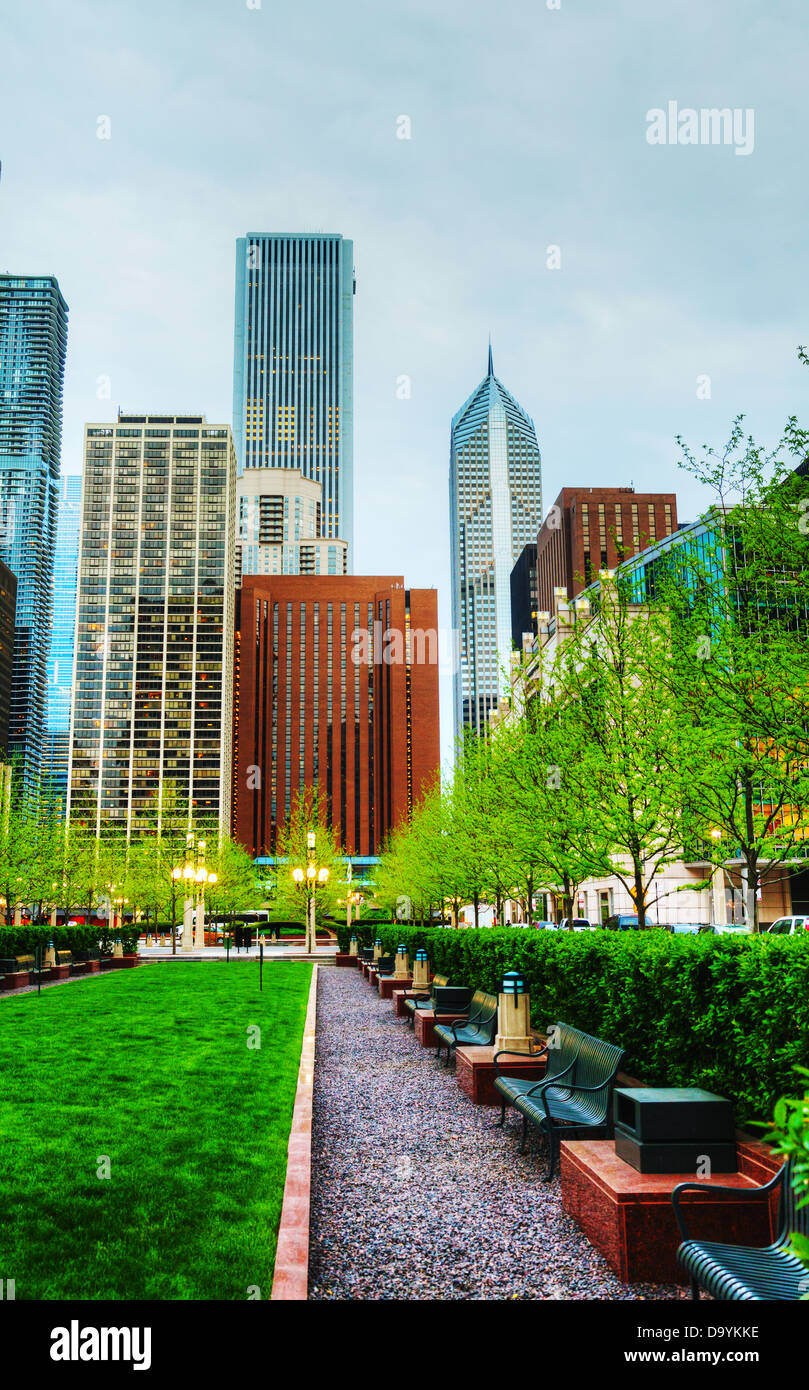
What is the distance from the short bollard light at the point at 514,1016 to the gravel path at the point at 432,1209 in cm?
77

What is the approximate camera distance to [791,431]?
1379 centimetres

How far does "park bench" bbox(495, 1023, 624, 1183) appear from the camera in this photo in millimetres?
7137

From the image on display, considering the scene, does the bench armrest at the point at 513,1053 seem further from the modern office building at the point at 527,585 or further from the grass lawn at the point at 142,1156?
the modern office building at the point at 527,585

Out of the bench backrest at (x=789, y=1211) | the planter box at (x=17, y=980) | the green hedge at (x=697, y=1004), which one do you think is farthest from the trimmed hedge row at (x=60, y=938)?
the bench backrest at (x=789, y=1211)

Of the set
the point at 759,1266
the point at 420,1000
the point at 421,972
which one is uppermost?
the point at 759,1266

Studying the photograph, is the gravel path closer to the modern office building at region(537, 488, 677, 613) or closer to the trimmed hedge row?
the trimmed hedge row

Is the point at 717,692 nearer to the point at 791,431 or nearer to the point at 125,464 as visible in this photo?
the point at 791,431

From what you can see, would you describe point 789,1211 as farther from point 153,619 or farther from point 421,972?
point 153,619

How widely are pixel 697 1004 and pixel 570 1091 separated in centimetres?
205

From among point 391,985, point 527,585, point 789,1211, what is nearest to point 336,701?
point 527,585

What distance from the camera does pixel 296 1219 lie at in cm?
560

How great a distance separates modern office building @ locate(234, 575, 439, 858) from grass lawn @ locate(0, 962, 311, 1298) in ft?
528

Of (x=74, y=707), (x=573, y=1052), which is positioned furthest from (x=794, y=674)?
(x=74, y=707)
